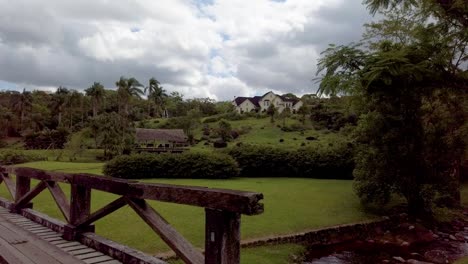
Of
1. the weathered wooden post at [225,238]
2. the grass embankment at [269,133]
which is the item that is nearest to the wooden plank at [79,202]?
the weathered wooden post at [225,238]

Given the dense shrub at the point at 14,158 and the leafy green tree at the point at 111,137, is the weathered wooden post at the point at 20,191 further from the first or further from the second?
the leafy green tree at the point at 111,137

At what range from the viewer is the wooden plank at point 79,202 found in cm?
512

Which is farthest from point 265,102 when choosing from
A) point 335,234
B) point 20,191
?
point 20,191

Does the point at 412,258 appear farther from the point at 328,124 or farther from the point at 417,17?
the point at 328,124

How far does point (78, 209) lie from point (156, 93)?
3149 inches

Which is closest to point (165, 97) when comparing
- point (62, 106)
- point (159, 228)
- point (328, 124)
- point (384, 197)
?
point (62, 106)

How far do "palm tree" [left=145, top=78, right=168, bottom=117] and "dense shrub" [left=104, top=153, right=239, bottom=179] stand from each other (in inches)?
2482

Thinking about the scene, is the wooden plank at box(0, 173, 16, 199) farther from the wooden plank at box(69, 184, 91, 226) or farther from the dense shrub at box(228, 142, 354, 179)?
A: the dense shrub at box(228, 142, 354, 179)

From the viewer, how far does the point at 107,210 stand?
429 centimetres

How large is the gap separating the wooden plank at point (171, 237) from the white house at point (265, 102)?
8179 cm

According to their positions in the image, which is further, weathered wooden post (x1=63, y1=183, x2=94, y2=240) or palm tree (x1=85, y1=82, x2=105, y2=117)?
palm tree (x1=85, y1=82, x2=105, y2=117)

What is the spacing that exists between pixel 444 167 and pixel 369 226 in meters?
4.83

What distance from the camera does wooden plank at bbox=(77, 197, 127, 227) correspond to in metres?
4.04

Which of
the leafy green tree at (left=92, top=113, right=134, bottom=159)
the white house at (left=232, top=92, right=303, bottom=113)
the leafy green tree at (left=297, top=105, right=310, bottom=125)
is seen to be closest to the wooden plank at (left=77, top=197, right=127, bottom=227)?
the leafy green tree at (left=92, top=113, right=134, bottom=159)
